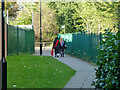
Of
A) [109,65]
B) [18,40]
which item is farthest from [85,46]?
[109,65]

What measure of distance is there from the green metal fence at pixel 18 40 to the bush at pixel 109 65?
1421 centimetres

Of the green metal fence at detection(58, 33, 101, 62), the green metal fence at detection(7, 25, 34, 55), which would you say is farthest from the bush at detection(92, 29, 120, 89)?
the green metal fence at detection(7, 25, 34, 55)

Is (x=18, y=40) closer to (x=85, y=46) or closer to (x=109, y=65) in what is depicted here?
(x=85, y=46)

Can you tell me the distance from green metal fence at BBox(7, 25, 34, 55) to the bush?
46.6 feet

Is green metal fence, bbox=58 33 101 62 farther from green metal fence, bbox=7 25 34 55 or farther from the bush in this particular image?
the bush

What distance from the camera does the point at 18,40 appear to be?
23422mm

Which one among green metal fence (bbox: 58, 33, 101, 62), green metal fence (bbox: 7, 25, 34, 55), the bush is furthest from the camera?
green metal fence (bbox: 7, 25, 34, 55)

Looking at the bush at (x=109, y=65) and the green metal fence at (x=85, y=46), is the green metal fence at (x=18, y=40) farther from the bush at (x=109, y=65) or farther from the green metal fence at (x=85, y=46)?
the bush at (x=109, y=65)

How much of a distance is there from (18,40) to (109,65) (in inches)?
688

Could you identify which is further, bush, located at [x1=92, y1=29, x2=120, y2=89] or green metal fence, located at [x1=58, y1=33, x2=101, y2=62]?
green metal fence, located at [x1=58, y1=33, x2=101, y2=62]

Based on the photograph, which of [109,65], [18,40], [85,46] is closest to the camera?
[109,65]

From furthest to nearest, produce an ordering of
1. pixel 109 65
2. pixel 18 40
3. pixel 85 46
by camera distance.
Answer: pixel 18 40, pixel 85 46, pixel 109 65

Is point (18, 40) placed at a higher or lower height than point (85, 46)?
higher

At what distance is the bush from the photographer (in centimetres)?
622
